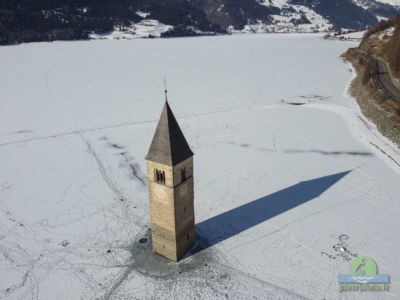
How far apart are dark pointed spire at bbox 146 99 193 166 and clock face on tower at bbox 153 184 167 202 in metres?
2.10

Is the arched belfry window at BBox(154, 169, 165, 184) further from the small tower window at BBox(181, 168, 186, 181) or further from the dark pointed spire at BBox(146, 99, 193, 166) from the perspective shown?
the small tower window at BBox(181, 168, 186, 181)

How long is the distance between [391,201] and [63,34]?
6639 inches

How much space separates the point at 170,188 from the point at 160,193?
4.13 ft

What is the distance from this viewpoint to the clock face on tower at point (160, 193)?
24.4 meters

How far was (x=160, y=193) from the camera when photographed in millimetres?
24703

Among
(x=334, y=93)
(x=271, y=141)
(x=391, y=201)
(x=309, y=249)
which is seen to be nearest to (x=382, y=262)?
(x=309, y=249)

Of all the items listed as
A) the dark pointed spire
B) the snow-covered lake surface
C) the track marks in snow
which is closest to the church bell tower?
the dark pointed spire

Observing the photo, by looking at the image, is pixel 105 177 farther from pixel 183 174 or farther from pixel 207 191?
pixel 183 174

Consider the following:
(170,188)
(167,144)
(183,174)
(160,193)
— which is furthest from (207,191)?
(167,144)

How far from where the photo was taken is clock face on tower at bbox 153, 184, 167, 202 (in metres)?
24.4

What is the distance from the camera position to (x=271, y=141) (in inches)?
1876

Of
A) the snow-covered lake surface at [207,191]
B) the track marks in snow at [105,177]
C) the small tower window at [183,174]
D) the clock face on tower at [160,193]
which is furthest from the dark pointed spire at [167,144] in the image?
the track marks in snow at [105,177]

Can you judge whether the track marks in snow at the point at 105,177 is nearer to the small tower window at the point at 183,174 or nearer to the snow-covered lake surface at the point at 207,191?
the snow-covered lake surface at the point at 207,191

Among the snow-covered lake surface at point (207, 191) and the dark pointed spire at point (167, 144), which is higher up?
the dark pointed spire at point (167, 144)
